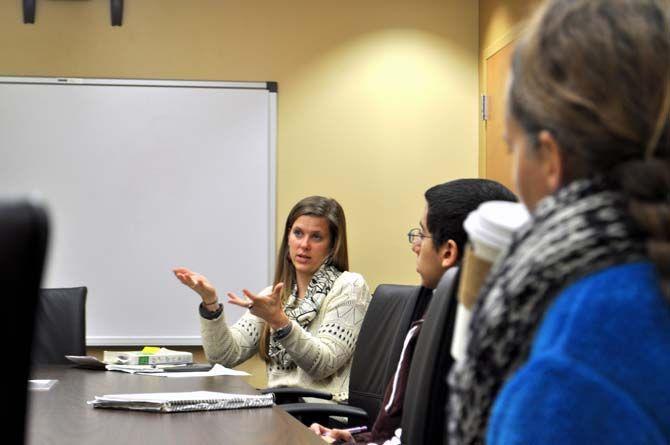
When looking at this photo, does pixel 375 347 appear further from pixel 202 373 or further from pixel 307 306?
pixel 202 373

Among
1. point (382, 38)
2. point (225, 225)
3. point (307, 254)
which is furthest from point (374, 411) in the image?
point (382, 38)

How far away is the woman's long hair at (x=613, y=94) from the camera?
2.64 ft

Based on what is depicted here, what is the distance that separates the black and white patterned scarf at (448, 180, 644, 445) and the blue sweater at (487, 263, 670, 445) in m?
0.02

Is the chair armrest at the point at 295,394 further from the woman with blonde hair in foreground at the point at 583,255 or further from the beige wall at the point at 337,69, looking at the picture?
the woman with blonde hair in foreground at the point at 583,255

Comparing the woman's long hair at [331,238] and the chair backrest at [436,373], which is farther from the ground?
the woman's long hair at [331,238]

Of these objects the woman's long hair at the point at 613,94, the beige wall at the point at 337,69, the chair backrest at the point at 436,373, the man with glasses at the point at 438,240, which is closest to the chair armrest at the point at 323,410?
the man with glasses at the point at 438,240

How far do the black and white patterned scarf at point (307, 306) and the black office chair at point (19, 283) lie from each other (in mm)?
2759

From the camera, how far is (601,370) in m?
0.76

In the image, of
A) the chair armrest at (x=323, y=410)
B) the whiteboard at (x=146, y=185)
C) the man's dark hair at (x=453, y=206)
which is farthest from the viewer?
the whiteboard at (x=146, y=185)

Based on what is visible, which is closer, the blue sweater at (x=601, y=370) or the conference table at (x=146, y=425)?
the blue sweater at (x=601, y=370)

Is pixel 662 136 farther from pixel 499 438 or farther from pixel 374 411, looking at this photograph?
pixel 374 411

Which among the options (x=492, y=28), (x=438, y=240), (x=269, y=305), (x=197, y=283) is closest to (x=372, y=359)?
(x=269, y=305)

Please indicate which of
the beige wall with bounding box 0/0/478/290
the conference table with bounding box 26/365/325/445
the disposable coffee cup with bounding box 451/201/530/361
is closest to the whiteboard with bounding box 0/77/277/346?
the beige wall with bounding box 0/0/478/290

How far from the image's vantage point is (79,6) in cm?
495
